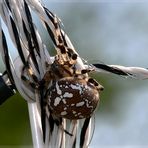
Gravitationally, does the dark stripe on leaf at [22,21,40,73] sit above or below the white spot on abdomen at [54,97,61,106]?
above

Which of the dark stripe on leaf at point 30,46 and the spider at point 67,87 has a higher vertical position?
the dark stripe on leaf at point 30,46

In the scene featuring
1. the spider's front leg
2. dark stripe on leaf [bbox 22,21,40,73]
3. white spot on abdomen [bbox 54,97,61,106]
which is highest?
dark stripe on leaf [bbox 22,21,40,73]

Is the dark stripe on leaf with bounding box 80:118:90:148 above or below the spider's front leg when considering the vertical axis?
below

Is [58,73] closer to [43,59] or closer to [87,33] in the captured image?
[43,59]

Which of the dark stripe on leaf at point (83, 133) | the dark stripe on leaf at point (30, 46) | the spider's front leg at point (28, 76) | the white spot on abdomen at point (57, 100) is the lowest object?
the dark stripe on leaf at point (83, 133)

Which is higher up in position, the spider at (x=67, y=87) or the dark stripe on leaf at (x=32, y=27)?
the dark stripe on leaf at (x=32, y=27)

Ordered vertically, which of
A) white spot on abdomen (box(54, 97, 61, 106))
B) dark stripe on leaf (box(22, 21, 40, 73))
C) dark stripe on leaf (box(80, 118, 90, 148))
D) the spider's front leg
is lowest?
dark stripe on leaf (box(80, 118, 90, 148))

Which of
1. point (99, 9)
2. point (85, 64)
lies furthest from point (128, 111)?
point (85, 64)

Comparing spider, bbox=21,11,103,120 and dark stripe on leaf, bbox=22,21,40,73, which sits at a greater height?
dark stripe on leaf, bbox=22,21,40,73
